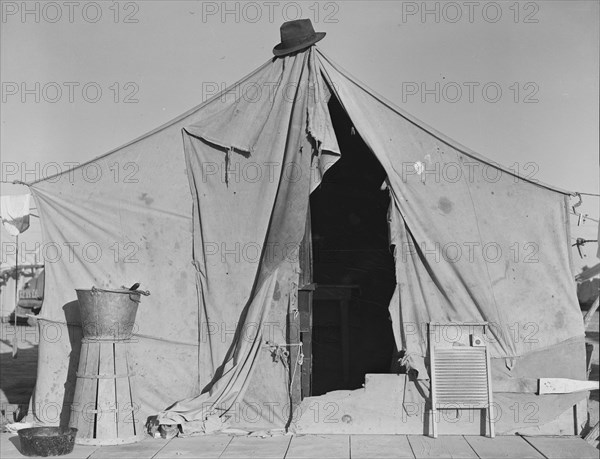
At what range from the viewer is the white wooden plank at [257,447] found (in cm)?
634

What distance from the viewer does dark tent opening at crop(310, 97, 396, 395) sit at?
31.6ft

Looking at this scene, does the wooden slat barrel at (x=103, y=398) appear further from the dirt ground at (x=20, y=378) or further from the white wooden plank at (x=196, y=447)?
the dirt ground at (x=20, y=378)

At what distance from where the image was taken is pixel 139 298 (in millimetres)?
7227

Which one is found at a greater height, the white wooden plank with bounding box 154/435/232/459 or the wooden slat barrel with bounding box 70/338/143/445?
the wooden slat barrel with bounding box 70/338/143/445

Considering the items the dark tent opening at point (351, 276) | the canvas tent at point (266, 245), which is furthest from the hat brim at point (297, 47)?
the dark tent opening at point (351, 276)

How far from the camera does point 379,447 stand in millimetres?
6625

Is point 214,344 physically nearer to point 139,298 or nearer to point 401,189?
point 139,298

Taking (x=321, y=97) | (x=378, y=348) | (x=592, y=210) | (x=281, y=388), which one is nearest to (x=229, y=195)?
(x=321, y=97)

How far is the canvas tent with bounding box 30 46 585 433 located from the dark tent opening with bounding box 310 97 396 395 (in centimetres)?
209

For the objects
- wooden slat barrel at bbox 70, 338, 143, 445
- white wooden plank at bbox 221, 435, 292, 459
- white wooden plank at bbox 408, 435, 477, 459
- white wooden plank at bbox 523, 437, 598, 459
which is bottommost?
white wooden plank at bbox 523, 437, 598, 459

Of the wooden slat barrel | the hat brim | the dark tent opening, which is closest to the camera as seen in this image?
the wooden slat barrel

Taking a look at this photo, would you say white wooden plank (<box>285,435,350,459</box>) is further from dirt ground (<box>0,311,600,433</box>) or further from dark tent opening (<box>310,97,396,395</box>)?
dirt ground (<box>0,311,600,433</box>)

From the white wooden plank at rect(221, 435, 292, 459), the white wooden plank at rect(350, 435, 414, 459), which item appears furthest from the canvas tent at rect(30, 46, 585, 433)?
the white wooden plank at rect(350, 435, 414, 459)

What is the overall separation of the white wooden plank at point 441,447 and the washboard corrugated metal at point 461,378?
0.42 ft
